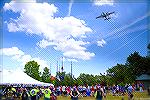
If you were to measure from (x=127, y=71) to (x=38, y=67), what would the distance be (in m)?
28.2

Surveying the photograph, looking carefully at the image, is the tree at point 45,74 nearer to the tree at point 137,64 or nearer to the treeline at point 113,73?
the treeline at point 113,73

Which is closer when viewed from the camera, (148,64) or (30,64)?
(30,64)

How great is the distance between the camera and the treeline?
9231 centimetres

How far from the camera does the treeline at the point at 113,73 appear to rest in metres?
92.3

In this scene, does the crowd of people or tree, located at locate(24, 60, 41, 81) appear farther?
tree, located at locate(24, 60, 41, 81)

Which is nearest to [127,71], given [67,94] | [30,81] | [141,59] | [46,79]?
[141,59]

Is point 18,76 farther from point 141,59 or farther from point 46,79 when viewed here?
point 141,59

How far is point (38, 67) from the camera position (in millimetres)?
94312

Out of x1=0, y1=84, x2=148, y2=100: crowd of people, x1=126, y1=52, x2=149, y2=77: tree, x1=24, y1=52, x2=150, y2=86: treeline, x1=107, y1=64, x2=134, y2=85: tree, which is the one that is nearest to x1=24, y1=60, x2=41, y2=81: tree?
x1=24, y1=52, x2=150, y2=86: treeline

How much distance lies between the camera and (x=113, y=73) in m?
112

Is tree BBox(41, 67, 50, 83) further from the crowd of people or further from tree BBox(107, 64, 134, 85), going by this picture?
the crowd of people

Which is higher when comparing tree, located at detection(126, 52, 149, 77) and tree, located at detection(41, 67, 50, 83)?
tree, located at detection(126, 52, 149, 77)

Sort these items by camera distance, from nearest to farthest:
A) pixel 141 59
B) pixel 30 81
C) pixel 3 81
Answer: pixel 3 81 → pixel 30 81 → pixel 141 59

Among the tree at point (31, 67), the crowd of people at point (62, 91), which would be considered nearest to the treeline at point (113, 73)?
the tree at point (31, 67)
